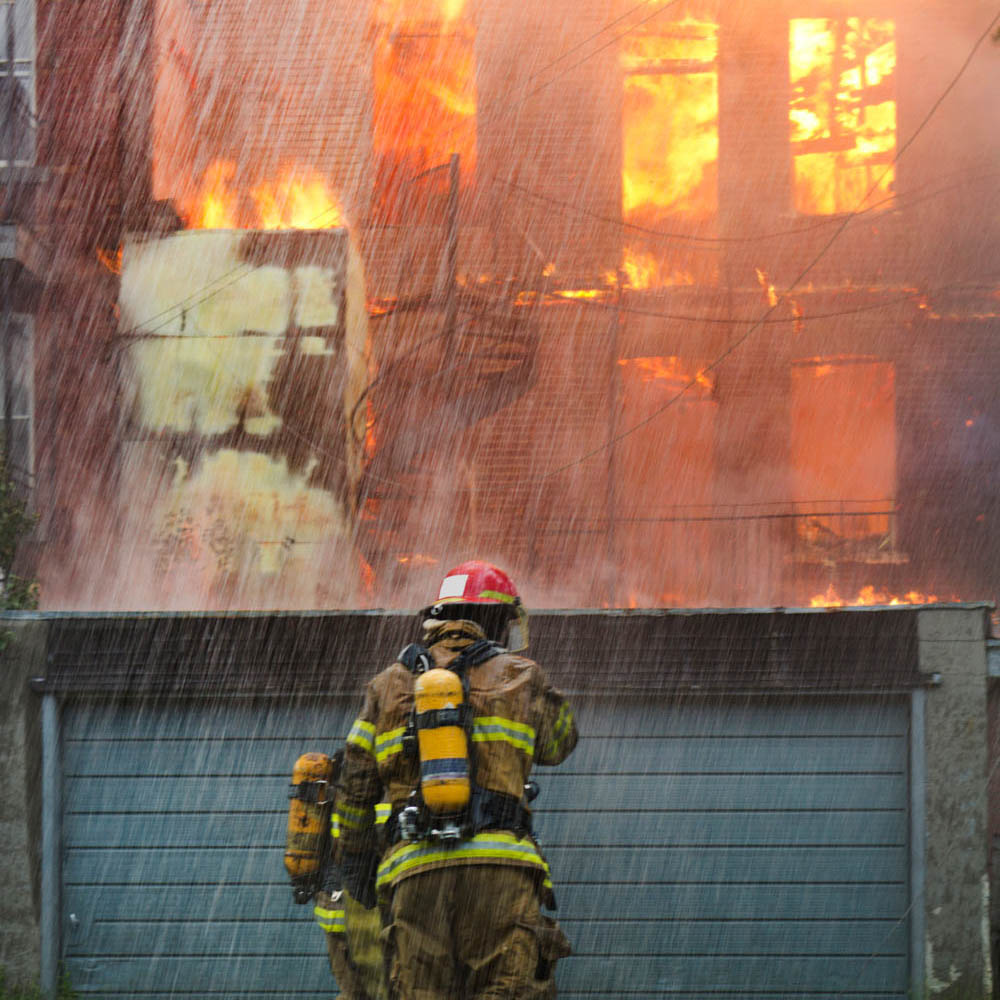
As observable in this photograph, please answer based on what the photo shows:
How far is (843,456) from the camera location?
42.5 feet

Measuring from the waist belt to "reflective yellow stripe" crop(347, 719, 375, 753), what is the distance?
0.78 ft

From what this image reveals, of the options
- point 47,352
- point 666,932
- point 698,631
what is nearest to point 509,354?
point 47,352

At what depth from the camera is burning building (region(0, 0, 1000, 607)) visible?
11.8 m

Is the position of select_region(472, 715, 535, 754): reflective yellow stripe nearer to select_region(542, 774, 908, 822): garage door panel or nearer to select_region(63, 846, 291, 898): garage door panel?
select_region(542, 774, 908, 822): garage door panel

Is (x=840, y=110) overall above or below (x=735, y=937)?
above

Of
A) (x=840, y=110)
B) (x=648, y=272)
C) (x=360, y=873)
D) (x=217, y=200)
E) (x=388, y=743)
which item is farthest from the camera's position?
(x=840, y=110)

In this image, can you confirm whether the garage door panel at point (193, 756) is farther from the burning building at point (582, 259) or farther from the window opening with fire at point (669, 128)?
the window opening with fire at point (669, 128)

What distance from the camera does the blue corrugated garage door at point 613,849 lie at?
6.68 m

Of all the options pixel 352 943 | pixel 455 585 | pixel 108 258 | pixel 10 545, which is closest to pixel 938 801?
pixel 352 943

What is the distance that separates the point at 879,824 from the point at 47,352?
27.2ft

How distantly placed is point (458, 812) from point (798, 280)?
9.98 metres

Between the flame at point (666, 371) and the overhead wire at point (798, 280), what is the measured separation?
0.05ft

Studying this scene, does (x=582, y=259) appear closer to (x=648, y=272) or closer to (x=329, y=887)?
(x=648, y=272)

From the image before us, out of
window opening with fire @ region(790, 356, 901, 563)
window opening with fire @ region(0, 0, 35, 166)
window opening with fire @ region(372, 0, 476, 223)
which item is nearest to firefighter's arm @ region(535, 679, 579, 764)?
window opening with fire @ region(790, 356, 901, 563)
